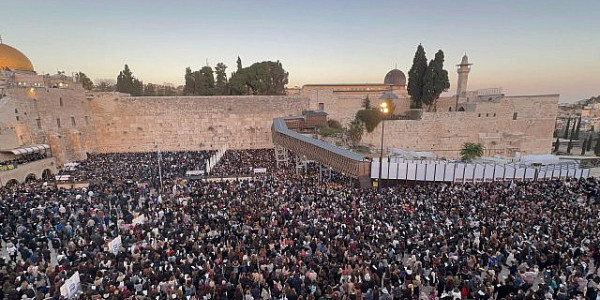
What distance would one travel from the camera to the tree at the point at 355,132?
29625mm

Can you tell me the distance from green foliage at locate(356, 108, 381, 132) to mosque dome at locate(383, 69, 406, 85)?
1809cm

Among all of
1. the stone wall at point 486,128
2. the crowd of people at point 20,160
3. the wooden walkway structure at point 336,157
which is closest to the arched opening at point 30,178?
the crowd of people at point 20,160

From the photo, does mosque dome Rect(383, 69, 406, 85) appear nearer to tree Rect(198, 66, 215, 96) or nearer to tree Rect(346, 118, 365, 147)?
tree Rect(346, 118, 365, 147)

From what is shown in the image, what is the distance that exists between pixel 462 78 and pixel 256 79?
24.5m

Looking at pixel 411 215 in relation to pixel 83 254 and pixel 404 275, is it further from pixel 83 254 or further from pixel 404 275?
pixel 83 254

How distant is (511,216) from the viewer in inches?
411

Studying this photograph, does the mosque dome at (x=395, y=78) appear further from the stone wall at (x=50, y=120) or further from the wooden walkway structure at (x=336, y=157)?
the stone wall at (x=50, y=120)

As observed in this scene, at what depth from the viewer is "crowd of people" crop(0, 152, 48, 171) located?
1881 centimetres

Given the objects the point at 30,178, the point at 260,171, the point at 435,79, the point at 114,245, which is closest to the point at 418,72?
the point at 435,79

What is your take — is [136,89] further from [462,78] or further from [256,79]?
[462,78]

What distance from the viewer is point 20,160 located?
68.2 ft

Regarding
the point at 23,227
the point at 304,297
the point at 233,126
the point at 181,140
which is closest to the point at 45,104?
the point at 181,140

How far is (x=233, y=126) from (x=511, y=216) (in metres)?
27.0

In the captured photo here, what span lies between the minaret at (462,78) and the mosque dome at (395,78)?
1169 cm
